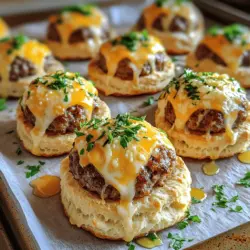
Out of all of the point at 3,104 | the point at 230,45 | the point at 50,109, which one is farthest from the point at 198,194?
the point at 3,104

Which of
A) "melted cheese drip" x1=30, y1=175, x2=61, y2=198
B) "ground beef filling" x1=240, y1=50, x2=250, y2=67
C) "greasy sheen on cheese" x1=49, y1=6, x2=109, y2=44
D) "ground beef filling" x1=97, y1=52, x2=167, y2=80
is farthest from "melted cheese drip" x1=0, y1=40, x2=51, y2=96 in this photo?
"ground beef filling" x1=240, y1=50, x2=250, y2=67

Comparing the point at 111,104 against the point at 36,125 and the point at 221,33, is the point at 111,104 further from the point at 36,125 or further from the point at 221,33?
the point at 221,33

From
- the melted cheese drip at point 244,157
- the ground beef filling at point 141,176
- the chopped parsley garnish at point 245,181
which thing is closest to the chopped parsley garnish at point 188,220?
the ground beef filling at point 141,176

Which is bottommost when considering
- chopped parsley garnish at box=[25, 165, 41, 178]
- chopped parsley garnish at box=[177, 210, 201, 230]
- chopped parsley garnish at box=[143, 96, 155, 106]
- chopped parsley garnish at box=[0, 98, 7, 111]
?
chopped parsley garnish at box=[0, 98, 7, 111]

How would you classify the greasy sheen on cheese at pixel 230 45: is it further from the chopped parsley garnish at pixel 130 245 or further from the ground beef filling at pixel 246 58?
the chopped parsley garnish at pixel 130 245

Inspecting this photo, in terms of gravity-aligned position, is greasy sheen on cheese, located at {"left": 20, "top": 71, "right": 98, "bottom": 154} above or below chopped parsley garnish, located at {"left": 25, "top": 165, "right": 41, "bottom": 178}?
above

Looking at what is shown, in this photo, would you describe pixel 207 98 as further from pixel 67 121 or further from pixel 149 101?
pixel 67 121

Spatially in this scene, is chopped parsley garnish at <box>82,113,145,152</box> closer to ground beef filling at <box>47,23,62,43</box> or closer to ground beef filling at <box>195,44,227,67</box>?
ground beef filling at <box>195,44,227,67</box>
